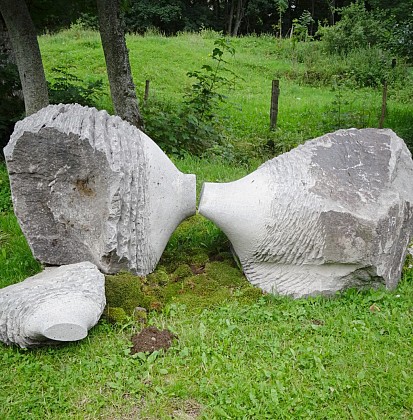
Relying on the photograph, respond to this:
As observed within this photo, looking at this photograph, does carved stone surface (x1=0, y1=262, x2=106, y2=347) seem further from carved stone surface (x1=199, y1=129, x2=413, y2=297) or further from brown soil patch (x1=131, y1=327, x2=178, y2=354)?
carved stone surface (x1=199, y1=129, x2=413, y2=297)

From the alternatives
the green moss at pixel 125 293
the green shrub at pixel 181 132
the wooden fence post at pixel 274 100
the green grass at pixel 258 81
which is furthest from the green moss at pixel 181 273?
the wooden fence post at pixel 274 100

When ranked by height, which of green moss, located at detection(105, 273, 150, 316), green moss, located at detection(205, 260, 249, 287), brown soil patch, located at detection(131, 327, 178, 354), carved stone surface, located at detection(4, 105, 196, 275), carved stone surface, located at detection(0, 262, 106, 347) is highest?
carved stone surface, located at detection(4, 105, 196, 275)

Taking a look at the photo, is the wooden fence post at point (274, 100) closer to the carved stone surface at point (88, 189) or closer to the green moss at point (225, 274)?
the green moss at point (225, 274)

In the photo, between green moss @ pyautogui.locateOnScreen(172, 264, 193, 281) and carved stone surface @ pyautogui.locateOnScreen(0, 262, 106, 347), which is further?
green moss @ pyautogui.locateOnScreen(172, 264, 193, 281)

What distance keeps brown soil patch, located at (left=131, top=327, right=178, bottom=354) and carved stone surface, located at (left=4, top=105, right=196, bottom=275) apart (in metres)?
0.63

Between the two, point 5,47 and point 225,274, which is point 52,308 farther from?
point 5,47

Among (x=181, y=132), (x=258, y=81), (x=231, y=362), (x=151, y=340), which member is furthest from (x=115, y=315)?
(x=258, y=81)

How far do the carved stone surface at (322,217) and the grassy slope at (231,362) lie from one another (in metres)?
0.18

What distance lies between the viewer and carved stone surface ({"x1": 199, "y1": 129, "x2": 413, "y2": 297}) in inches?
157

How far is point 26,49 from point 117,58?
115 cm

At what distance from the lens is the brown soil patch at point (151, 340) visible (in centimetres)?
350

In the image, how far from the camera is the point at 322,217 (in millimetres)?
3992

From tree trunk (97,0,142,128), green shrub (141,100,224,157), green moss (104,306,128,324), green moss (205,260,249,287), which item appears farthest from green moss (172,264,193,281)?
tree trunk (97,0,142,128)

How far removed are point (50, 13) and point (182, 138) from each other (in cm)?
255
